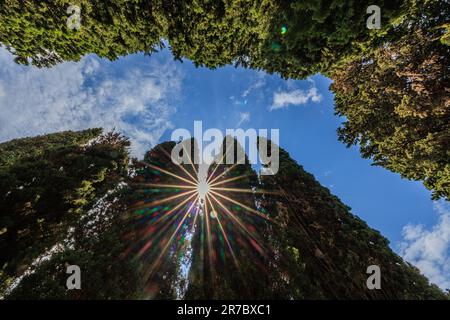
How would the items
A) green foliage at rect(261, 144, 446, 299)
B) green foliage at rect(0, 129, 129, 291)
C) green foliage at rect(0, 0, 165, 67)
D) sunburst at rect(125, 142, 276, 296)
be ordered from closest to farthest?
green foliage at rect(0, 129, 129, 291)
green foliage at rect(261, 144, 446, 299)
green foliage at rect(0, 0, 165, 67)
sunburst at rect(125, 142, 276, 296)

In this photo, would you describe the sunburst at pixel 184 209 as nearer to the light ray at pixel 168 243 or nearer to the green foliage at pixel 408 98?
the light ray at pixel 168 243

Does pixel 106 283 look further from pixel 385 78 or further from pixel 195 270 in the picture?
pixel 385 78

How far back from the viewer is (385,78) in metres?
9.26

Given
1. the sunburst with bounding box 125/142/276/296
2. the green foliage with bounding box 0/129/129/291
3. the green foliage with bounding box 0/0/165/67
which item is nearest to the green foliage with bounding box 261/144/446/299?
the sunburst with bounding box 125/142/276/296

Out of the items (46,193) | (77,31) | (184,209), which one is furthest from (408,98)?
(46,193)

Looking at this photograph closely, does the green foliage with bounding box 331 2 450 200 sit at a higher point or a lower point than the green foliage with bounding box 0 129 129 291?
higher

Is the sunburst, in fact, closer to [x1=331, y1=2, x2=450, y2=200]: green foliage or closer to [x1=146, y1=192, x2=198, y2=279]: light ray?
[x1=146, y1=192, x2=198, y2=279]: light ray

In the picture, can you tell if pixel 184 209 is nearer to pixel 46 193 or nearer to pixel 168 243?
pixel 168 243

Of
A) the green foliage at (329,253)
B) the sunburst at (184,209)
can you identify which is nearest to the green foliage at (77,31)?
the sunburst at (184,209)

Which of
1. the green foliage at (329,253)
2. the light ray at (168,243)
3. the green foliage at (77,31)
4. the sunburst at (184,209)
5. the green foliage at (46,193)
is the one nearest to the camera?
the green foliage at (46,193)

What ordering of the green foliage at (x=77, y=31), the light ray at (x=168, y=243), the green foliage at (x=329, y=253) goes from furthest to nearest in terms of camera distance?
the light ray at (x=168, y=243) → the green foliage at (x=77, y=31) → the green foliage at (x=329, y=253)

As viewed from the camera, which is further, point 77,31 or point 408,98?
point 77,31

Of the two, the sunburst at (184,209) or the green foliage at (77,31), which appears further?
the sunburst at (184,209)
